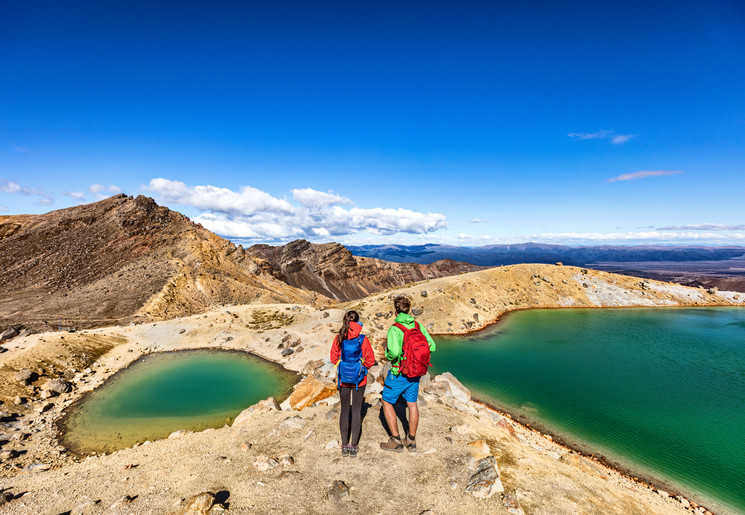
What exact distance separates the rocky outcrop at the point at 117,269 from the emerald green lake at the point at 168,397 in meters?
23.9

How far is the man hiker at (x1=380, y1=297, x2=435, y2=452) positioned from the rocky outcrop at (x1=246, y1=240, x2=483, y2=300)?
368 ft

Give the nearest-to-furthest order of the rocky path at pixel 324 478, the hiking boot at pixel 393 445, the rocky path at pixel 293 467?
the rocky path at pixel 324 478 < the rocky path at pixel 293 467 < the hiking boot at pixel 393 445

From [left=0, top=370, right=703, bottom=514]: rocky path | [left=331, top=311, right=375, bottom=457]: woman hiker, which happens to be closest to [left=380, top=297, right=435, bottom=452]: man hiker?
[left=331, top=311, right=375, bottom=457]: woman hiker

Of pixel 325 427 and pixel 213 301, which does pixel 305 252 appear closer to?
pixel 213 301

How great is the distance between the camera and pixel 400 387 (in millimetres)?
8305

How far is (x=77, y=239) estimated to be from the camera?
65.0 m

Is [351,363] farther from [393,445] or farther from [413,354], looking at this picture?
[393,445]

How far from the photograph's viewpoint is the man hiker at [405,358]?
7.90 m

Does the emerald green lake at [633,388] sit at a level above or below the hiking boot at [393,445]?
below

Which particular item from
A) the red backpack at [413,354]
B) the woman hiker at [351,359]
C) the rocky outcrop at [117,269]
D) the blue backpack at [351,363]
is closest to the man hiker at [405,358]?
the red backpack at [413,354]

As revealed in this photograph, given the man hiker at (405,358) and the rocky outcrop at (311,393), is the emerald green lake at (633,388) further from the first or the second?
the man hiker at (405,358)

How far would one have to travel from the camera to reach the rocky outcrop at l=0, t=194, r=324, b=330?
4622 cm

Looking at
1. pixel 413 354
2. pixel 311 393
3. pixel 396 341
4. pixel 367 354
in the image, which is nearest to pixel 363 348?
pixel 367 354

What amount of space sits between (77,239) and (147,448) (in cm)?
7722
